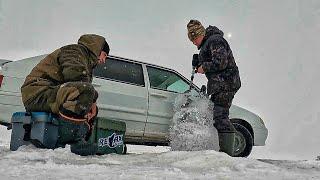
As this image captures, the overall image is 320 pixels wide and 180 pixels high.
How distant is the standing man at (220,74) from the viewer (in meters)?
4.92

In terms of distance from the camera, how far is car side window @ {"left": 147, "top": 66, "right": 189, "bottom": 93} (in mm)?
6148

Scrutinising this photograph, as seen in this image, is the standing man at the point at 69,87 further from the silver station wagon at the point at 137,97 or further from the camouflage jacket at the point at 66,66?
the silver station wagon at the point at 137,97

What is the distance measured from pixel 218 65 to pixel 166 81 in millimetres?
1456

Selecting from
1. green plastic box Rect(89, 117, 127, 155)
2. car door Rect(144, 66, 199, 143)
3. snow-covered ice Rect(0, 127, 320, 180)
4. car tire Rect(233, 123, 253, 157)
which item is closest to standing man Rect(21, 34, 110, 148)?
green plastic box Rect(89, 117, 127, 155)

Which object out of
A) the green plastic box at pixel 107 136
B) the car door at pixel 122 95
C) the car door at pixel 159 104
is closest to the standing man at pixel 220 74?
the car door at pixel 159 104

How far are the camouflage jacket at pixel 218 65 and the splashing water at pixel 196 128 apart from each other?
0.76 ft

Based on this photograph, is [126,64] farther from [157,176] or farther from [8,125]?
[157,176]

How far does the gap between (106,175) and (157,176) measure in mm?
329

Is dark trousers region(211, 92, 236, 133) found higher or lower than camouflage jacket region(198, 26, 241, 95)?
lower

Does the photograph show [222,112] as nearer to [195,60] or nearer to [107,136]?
[195,60]

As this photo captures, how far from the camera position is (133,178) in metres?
2.52

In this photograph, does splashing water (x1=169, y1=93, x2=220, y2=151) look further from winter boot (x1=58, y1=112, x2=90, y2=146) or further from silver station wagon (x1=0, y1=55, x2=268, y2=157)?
winter boot (x1=58, y1=112, x2=90, y2=146)

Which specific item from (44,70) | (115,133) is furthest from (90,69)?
(115,133)

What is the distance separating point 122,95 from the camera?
225 inches
